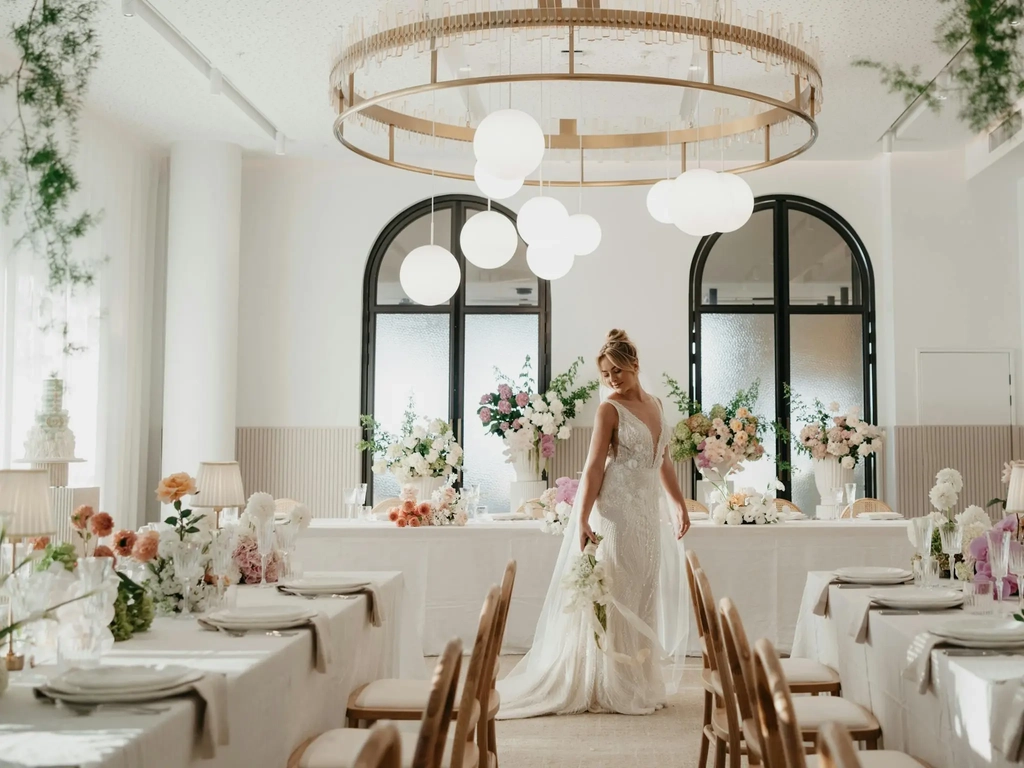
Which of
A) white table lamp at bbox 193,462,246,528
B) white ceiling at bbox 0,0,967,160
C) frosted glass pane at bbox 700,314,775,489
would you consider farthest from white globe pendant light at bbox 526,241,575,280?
frosted glass pane at bbox 700,314,775,489

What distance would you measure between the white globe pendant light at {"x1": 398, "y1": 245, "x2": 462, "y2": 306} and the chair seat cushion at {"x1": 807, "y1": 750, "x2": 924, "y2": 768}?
329cm

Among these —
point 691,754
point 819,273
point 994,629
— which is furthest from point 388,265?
point 994,629

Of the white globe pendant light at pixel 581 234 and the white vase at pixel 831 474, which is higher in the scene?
the white globe pendant light at pixel 581 234

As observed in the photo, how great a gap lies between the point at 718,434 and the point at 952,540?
327 centimetres

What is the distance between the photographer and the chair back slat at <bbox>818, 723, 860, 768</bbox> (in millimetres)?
1689

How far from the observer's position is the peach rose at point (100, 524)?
3262mm

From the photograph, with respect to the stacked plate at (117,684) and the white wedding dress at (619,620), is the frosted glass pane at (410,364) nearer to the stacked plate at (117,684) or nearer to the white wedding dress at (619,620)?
the white wedding dress at (619,620)

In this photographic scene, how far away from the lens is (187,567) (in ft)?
11.5

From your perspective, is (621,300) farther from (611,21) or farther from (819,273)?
(611,21)

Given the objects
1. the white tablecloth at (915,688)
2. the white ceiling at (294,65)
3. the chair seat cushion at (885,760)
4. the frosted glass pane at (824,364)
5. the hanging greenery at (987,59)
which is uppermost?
the white ceiling at (294,65)

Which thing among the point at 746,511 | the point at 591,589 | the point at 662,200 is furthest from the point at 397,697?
the point at 746,511

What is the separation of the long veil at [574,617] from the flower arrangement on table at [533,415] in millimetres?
2766

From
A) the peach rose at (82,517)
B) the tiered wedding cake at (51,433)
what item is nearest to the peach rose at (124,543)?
the peach rose at (82,517)

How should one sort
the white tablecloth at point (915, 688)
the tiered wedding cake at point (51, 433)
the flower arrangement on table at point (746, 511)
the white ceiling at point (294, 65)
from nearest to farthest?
the white tablecloth at point (915, 688) < the white ceiling at point (294, 65) < the flower arrangement on table at point (746, 511) < the tiered wedding cake at point (51, 433)
